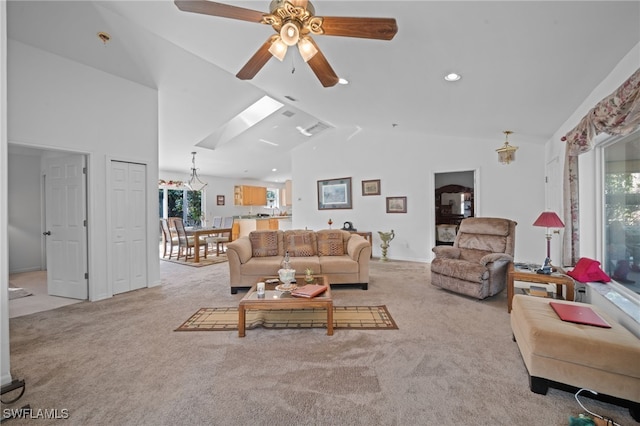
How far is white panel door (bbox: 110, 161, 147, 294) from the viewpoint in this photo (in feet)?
12.9

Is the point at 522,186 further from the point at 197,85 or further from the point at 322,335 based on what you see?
the point at 197,85

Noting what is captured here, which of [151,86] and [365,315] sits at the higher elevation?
[151,86]

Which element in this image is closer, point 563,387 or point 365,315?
point 563,387

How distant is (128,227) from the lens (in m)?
4.08

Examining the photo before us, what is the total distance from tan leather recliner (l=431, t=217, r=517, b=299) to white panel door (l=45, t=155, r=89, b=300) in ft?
15.1

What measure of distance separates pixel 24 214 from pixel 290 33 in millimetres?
6665

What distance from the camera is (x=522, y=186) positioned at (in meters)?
5.14

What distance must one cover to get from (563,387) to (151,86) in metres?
5.44

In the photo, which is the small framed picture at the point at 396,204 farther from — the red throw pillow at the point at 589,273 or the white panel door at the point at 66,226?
the white panel door at the point at 66,226

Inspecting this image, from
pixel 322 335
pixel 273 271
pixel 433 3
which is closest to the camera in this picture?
pixel 433 3

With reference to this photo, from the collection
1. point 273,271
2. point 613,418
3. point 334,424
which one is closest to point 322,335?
point 334,424

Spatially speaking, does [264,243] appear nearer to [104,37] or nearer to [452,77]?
[104,37]

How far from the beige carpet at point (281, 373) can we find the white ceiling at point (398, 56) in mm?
2290

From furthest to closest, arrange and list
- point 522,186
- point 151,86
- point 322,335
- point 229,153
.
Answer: point 229,153 < point 522,186 < point 151,86 < point 322,335
